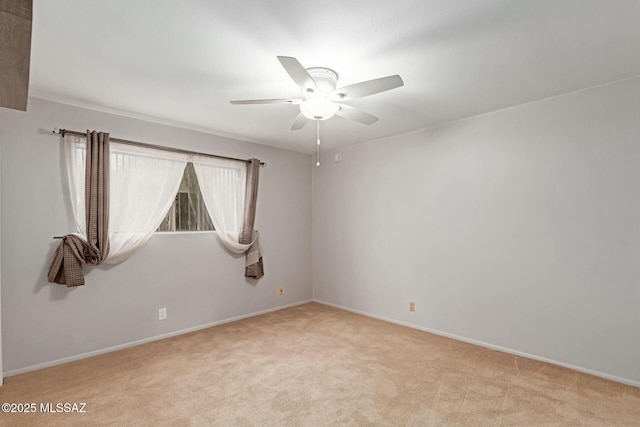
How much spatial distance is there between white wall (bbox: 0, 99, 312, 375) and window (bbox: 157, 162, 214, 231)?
14cm

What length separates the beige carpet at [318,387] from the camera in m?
2.13

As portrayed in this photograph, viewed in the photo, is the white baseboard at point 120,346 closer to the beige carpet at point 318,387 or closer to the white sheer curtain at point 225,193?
the beige carpet at point 318,387

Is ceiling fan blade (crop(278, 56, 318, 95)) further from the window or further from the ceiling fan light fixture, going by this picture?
Result: the window

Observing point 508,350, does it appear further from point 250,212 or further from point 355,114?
point 250,212

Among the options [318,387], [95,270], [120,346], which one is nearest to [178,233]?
[95,270]

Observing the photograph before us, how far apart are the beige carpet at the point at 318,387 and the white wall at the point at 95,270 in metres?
0.27

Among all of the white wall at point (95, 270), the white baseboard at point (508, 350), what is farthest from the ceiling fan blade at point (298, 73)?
the white baseboard at point (508, 350)

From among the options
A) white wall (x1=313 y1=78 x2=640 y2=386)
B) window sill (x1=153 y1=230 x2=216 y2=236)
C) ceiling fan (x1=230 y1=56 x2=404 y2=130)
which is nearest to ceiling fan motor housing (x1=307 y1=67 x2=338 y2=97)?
ceiling fan (x1=230 y1=56 x2=404 y2=130)

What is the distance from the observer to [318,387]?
251 centimetres

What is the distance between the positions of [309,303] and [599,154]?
384cm

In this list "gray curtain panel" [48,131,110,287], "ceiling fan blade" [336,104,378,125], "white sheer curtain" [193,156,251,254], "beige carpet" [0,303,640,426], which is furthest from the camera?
"white sheer curtain" [193,156,251,254]

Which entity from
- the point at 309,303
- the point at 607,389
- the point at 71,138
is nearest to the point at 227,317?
the point at 309,303

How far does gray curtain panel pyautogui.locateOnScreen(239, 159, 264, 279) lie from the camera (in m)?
4.24

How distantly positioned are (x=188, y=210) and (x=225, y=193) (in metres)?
0.49
